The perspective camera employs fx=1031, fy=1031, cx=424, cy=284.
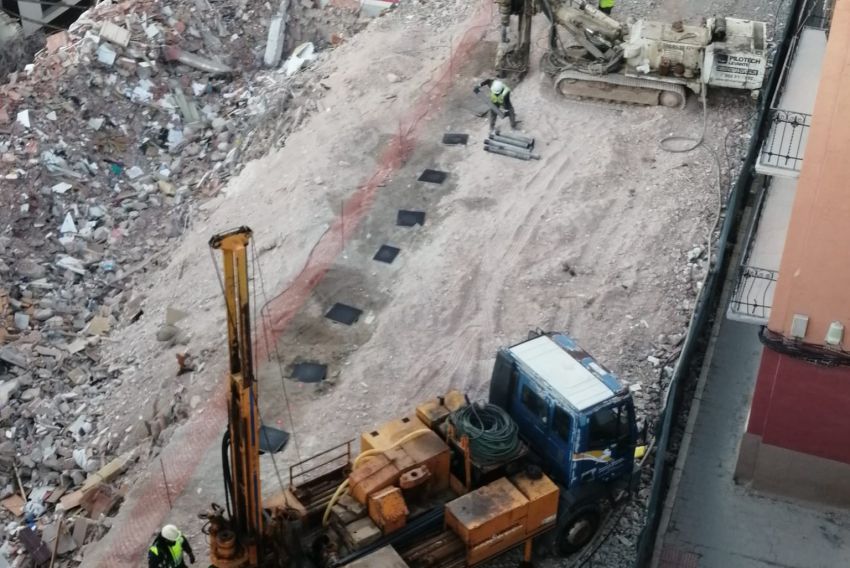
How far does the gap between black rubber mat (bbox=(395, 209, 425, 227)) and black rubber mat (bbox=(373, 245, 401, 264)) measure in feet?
2.46

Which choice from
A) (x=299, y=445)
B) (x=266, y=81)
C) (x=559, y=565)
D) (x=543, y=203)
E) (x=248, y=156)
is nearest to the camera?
(x=559, y=565)

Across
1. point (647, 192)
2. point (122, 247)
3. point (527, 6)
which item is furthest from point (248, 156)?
point (647, 192)

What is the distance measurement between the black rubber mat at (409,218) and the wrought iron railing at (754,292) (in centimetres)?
729

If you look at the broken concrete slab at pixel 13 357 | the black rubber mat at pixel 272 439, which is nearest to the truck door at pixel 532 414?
the black rubber mat at pixel 272 439

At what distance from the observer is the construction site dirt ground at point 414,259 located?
16.1 metres

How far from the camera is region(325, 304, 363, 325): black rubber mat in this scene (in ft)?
58.8

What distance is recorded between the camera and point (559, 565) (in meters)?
13.3

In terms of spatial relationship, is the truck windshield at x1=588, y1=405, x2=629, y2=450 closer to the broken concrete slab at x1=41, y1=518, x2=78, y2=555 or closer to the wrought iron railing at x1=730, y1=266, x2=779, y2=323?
the wrought iron railing at x1=730, y1=266, x2=779, y2=323

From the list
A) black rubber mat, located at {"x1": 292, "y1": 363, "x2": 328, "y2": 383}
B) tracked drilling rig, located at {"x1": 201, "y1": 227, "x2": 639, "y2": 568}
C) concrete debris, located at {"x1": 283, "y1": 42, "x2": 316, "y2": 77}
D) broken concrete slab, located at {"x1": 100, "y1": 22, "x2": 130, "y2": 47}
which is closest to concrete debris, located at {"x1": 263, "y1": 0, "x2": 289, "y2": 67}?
concrete debris, located at {"x1": 283, "y1": 42, "x2": 316, "y2": 77}

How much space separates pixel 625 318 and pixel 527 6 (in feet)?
28.8

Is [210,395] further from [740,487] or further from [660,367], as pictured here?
[740,487]

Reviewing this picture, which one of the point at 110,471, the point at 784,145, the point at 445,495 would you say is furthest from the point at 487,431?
the point at 110,471

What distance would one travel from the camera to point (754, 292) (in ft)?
46.9

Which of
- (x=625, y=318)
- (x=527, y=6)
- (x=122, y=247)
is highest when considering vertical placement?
(x=527, y=6)
